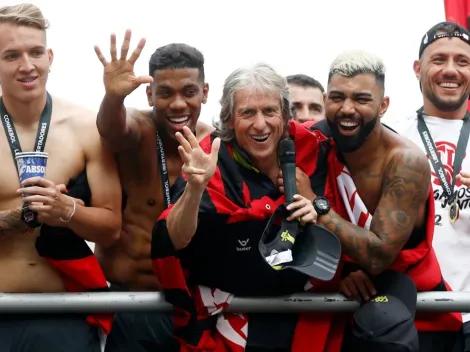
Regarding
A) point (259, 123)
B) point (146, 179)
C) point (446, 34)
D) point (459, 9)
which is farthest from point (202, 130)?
point (459, 9)

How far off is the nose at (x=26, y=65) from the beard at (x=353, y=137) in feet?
3.45

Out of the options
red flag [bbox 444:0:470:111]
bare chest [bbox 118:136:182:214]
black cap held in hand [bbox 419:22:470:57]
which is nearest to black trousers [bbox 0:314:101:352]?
bare chest [bbox 118:136:182:214]

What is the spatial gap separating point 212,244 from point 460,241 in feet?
3.44

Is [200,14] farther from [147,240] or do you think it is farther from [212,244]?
[212,244]

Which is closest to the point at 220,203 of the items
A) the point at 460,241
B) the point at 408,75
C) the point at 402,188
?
the point at 402,188

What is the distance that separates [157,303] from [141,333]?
0.38 m

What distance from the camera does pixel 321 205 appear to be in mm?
2762

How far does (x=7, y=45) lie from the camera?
3057 mm

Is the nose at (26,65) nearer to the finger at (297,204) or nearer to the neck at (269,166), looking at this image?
the neck at (269,166)

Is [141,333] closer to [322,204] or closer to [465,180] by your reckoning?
[322,204]

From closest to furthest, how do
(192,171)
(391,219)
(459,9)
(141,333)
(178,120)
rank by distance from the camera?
(192,171) < (391,219) < (141,333) < (178,120) < (459,9)

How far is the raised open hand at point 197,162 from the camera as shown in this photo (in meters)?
2.57

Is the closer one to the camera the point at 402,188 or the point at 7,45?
the point at 402,188

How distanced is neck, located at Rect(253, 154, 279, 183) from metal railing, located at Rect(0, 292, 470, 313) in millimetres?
403
